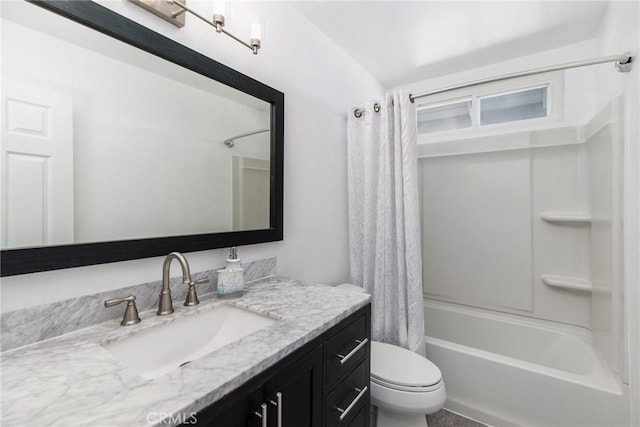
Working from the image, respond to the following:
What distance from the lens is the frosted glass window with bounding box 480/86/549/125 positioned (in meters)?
2.25

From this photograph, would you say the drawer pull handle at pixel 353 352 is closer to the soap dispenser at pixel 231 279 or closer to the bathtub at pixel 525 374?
the soap dispenser at pixel 231 279

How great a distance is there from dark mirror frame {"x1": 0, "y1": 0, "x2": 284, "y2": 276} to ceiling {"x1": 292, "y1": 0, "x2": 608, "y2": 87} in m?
0.77

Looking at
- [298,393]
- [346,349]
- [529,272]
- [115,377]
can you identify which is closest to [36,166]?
[115,377]

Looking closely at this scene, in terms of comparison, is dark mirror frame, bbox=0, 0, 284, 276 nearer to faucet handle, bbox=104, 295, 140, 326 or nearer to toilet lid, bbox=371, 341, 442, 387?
faucet handle, bbox=104, 295, 140, 326

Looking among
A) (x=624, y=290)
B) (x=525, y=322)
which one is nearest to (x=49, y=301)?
(x=624, y=290)

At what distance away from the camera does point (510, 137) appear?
2.10m

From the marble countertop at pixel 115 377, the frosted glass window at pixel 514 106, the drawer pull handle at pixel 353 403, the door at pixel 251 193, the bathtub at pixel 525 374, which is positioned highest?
the frosted glass window at pixel 514 106

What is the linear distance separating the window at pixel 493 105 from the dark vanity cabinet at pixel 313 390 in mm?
2184

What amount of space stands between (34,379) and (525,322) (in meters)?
2.65

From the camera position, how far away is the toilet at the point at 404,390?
4.11 ft

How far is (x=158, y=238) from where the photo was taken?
3.13 ft

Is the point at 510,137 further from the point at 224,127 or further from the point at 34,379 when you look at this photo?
the point at 34,379

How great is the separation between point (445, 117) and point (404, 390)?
7.73ft

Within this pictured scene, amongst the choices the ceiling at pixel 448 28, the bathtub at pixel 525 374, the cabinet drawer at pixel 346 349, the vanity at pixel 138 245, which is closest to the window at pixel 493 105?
the ceiling at pixel 448 28
